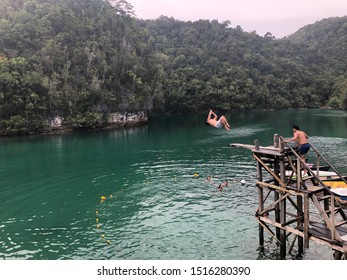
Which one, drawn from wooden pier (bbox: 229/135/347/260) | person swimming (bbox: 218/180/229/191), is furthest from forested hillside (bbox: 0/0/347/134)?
wooden pier (bbox: 229/135/347/260)

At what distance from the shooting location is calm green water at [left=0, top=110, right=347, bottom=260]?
1945cm

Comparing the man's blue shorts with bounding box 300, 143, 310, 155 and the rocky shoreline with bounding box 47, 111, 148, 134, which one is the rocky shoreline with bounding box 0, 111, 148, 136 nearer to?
the rocky shoreline with bounding box 47, 111, 148, 134

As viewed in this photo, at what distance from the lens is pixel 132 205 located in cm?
2752

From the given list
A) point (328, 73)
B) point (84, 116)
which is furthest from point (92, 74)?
point (328, 73)

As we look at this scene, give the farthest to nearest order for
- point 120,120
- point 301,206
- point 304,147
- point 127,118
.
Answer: point 127,118
point 120,120
point 304,147
point 301,206

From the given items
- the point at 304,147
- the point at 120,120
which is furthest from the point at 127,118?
the point at 304,147

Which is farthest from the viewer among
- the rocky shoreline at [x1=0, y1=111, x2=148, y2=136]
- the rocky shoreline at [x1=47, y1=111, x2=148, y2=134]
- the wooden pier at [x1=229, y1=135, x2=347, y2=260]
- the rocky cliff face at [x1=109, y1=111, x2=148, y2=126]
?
the rocky cliff face at [x1=109, y1=111, x2=148, y2=126]

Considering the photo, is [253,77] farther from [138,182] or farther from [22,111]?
[138,182]

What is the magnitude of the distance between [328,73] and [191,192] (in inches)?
7489

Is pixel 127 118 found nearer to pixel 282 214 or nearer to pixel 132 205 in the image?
pixel 132 205

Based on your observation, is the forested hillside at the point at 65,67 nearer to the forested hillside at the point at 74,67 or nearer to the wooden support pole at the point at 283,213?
the forested hillside at the point at 74,67

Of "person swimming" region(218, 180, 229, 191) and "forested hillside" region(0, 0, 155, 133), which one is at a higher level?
"forested hillside" region(0, 0, 155, 133)

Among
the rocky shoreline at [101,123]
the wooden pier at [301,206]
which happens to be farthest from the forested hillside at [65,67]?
the wooden pier at [301,206]

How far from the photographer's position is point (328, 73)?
19275 cm
